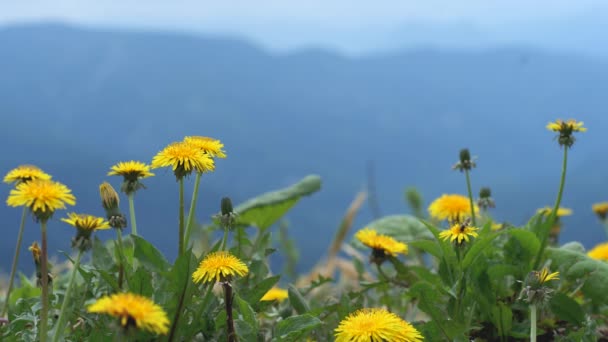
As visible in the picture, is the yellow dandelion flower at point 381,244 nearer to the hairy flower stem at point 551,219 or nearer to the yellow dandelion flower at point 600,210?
the hairy flower stem at point 551,219

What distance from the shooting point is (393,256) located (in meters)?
2.40

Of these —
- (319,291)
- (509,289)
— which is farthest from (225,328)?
(319,291)

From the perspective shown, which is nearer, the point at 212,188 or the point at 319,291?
the point at 319,291

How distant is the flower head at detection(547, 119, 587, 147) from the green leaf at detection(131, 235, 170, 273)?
133 centimetres

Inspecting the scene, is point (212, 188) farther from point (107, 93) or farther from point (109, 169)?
point (109, 169)

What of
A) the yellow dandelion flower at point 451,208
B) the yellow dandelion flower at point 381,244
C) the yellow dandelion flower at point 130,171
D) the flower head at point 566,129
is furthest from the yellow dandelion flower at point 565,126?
the yellow dandelion flower at point 130,171

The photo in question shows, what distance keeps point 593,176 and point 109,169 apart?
18255cm

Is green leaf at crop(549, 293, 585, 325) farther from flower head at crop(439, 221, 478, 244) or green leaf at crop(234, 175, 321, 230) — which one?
green leaf at crop(234, 175, 321, 230)

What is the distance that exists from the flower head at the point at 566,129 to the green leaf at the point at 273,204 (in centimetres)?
103

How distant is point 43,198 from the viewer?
1436 mm

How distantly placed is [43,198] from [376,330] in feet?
2.53

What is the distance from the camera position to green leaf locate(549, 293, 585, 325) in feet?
7.20

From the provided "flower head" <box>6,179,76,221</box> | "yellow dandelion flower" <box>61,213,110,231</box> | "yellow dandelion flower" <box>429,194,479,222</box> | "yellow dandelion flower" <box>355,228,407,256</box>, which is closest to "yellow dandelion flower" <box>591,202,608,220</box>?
"yellow dandelion flower" <box>429,194,479,222</box>

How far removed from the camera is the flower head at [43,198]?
1.43m
